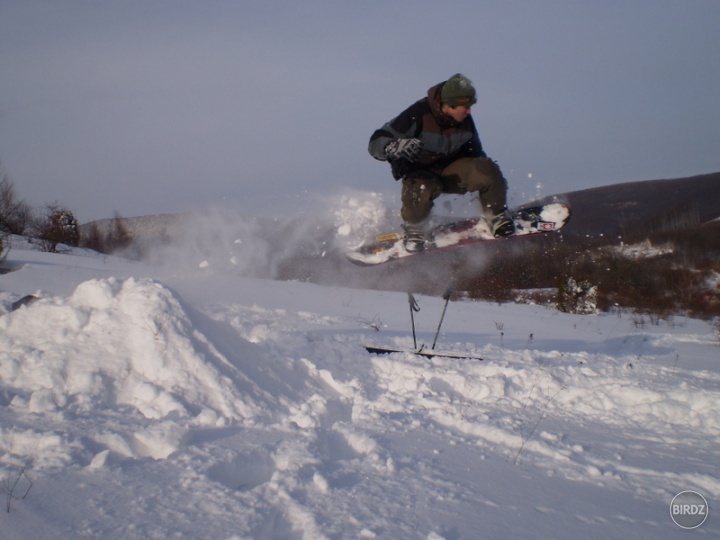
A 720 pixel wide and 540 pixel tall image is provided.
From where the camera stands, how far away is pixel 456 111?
475 centimetres

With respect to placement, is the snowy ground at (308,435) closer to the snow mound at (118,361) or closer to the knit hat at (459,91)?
the snow mound at (118,361)

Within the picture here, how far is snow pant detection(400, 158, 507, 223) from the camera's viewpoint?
522 centimetres

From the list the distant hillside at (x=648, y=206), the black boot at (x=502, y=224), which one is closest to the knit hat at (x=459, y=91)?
the black boot at (x=502, y=224)

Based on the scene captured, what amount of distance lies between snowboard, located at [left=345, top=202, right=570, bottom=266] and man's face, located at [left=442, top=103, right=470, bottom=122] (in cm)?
144

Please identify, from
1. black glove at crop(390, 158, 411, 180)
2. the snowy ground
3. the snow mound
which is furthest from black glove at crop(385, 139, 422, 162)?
the snow mound

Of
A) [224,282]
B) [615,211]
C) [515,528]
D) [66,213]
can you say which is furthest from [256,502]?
[615,211]

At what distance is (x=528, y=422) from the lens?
13.4ft

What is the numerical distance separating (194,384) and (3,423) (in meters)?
1.20

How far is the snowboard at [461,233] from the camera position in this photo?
5.88m

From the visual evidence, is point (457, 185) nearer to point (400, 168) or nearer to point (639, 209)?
point (400, 168)

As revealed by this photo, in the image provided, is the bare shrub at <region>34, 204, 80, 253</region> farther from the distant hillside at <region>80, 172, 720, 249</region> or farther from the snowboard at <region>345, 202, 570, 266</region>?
the snowboard at <region>345, 202, 570, 266</region>

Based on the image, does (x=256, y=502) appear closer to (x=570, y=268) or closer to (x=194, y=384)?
(x=194, y=384)

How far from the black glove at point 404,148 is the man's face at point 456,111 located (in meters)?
0.36

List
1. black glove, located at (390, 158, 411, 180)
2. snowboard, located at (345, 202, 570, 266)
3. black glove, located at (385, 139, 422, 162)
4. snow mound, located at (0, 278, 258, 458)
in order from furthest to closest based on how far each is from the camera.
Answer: snowboard, located at (345, 202, 570, 266) < black glove, located at (390, 158, 411, 180) < black glove, located at (385, 139, 422, 162) < snow mound, located at (0, 278, 258, 458)
